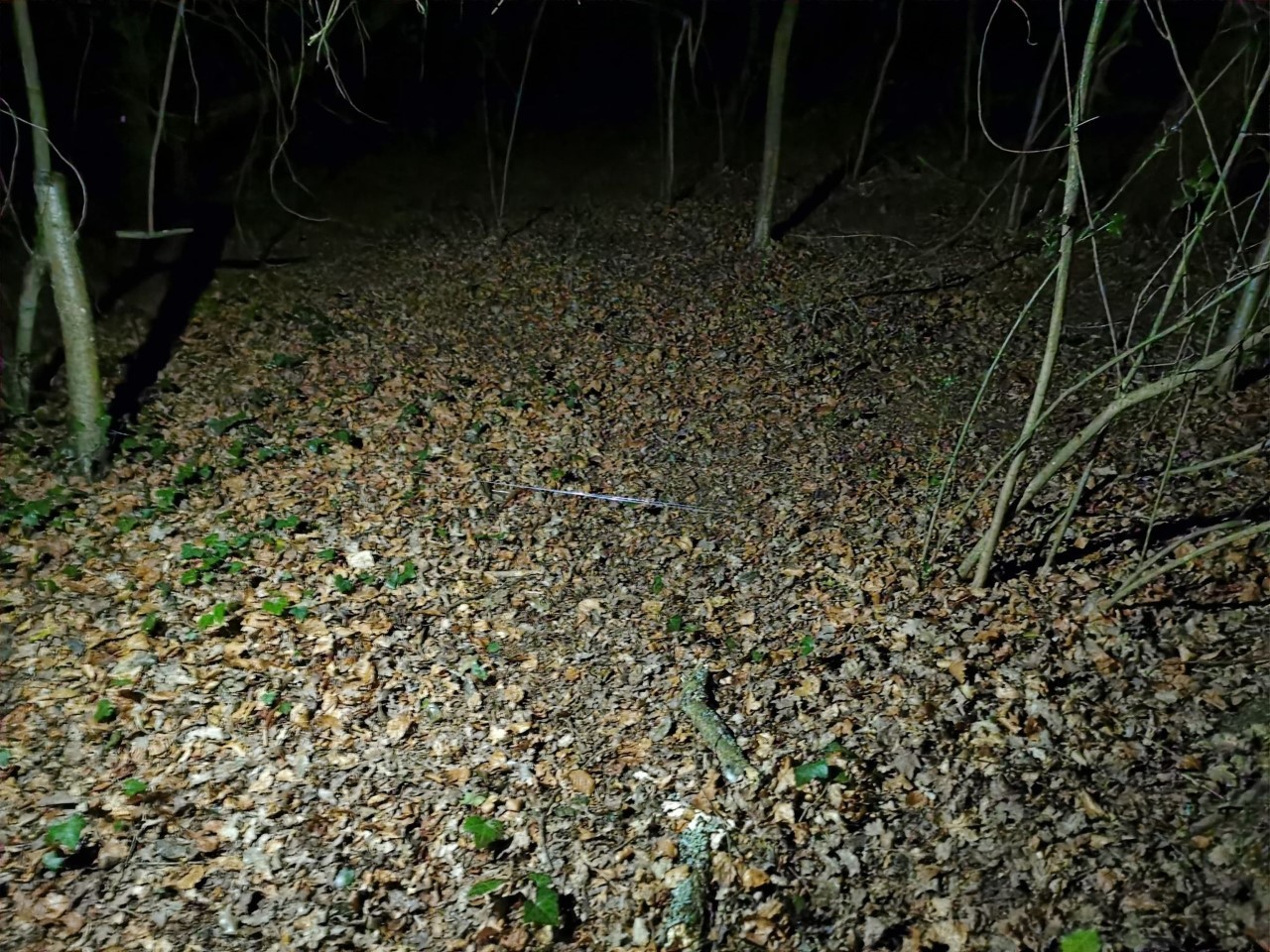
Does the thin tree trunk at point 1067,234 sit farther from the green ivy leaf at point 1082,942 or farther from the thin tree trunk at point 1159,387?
the green ivy leaf at point 1082,942

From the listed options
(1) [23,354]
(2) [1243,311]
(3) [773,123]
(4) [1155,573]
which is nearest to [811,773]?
(4) [1155,573]

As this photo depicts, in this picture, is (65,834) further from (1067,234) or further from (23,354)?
(1067,234)

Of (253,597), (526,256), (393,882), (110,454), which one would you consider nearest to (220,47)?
(526,256)

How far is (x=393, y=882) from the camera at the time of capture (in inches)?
162

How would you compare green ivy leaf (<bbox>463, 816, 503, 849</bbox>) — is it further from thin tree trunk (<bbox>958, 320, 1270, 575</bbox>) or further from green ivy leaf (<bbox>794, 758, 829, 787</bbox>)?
thin tree trunk (<bbox>958, 320, 1270, 575</bbox>)

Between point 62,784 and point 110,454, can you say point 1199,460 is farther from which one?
point 110,454

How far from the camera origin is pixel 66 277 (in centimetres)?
645

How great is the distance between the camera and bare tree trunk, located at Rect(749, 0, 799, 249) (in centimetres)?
893

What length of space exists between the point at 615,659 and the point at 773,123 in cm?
721

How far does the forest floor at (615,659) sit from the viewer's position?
3854 mm

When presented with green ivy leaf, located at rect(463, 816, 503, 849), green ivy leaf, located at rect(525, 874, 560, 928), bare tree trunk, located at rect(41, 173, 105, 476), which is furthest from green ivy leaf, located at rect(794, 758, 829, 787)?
bare tree trunk, located at rect(41, 173, 105, 476)

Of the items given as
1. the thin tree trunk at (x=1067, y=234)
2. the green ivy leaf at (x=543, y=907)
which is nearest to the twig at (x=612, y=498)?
the thin tree trunk at (x=1067, y=234)

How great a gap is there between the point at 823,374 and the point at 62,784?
678 cm

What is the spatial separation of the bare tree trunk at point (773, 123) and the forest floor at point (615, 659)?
1953mm
